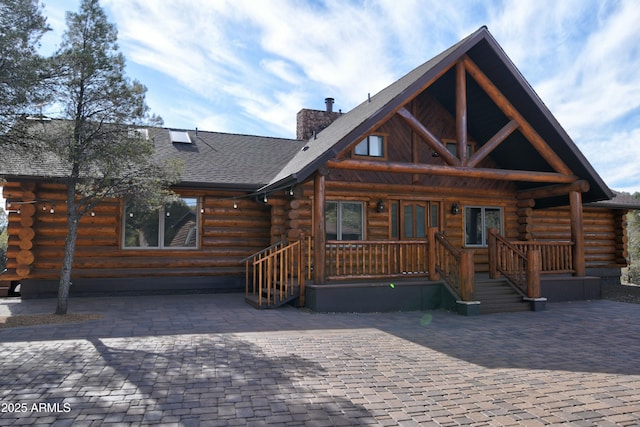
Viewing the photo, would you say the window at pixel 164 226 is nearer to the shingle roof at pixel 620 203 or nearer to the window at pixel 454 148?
the window at pixel 454 148

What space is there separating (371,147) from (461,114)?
3170 mm

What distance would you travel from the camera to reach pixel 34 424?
3.84 meters

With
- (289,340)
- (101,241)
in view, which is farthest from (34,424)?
(101,241)

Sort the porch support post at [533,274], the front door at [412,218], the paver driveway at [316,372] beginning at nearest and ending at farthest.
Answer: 1. the paver driveway at [316,372]
2. the porch support post at [533,274]
3. the front door at [412,218]

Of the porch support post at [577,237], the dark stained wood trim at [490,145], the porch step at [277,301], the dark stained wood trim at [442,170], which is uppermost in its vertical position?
the dark stained wood trim at [490,145]

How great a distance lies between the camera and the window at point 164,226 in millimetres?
13039

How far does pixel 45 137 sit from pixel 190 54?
486 cm

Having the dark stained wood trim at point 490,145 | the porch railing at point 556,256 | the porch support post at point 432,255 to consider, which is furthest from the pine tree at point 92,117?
the porch railing at point 556,256

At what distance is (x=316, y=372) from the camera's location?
5.47 meters

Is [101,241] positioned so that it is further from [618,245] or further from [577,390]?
[618,245]

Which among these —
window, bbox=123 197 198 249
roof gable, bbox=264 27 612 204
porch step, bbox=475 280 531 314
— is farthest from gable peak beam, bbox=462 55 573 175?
window, bbox=123 197 198 249

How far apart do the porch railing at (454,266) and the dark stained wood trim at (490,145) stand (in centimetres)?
215

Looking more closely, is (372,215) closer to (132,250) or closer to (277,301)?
(277,301)

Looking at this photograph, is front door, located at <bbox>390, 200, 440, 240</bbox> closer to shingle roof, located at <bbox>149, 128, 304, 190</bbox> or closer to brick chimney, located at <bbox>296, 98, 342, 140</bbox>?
shingle roof, located at <bbox>149, 128, 304, 190</bbox>
